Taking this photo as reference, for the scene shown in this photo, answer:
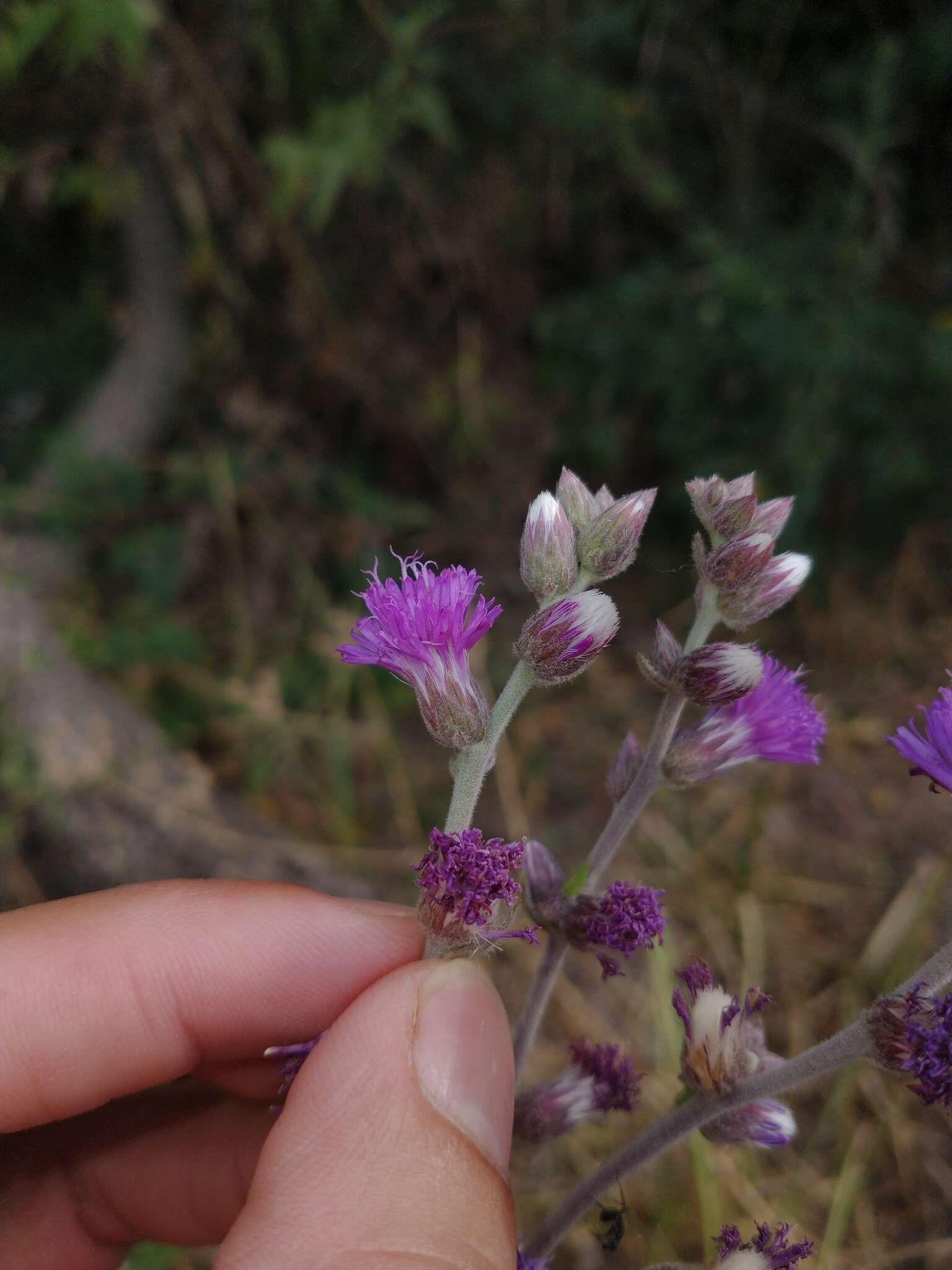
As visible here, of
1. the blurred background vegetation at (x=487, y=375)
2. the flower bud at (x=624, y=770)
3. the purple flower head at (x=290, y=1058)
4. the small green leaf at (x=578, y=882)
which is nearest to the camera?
the small green leaf at (x=578, y=882)

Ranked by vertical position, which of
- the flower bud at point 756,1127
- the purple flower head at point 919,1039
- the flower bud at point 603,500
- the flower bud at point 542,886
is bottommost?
the flower bud at point 756,1127

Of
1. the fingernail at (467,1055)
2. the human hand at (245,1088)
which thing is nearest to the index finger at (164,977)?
the human hand at (245,1088)

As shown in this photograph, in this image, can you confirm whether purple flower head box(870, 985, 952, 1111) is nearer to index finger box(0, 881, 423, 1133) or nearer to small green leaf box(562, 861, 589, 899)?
small green leaf box(562, 861, 589, 899)

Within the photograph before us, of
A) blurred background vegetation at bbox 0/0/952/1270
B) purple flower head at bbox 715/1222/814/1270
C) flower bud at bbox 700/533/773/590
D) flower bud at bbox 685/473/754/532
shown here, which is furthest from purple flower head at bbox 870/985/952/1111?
blurred background vegetation at bbox 0/0/952/1270

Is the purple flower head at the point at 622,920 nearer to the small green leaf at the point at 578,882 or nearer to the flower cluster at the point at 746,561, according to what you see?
the small green leaf at the point at 578,882

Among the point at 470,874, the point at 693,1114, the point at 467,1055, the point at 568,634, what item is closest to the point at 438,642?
the point at 568,634

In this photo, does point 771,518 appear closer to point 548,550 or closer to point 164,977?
point 548,550
